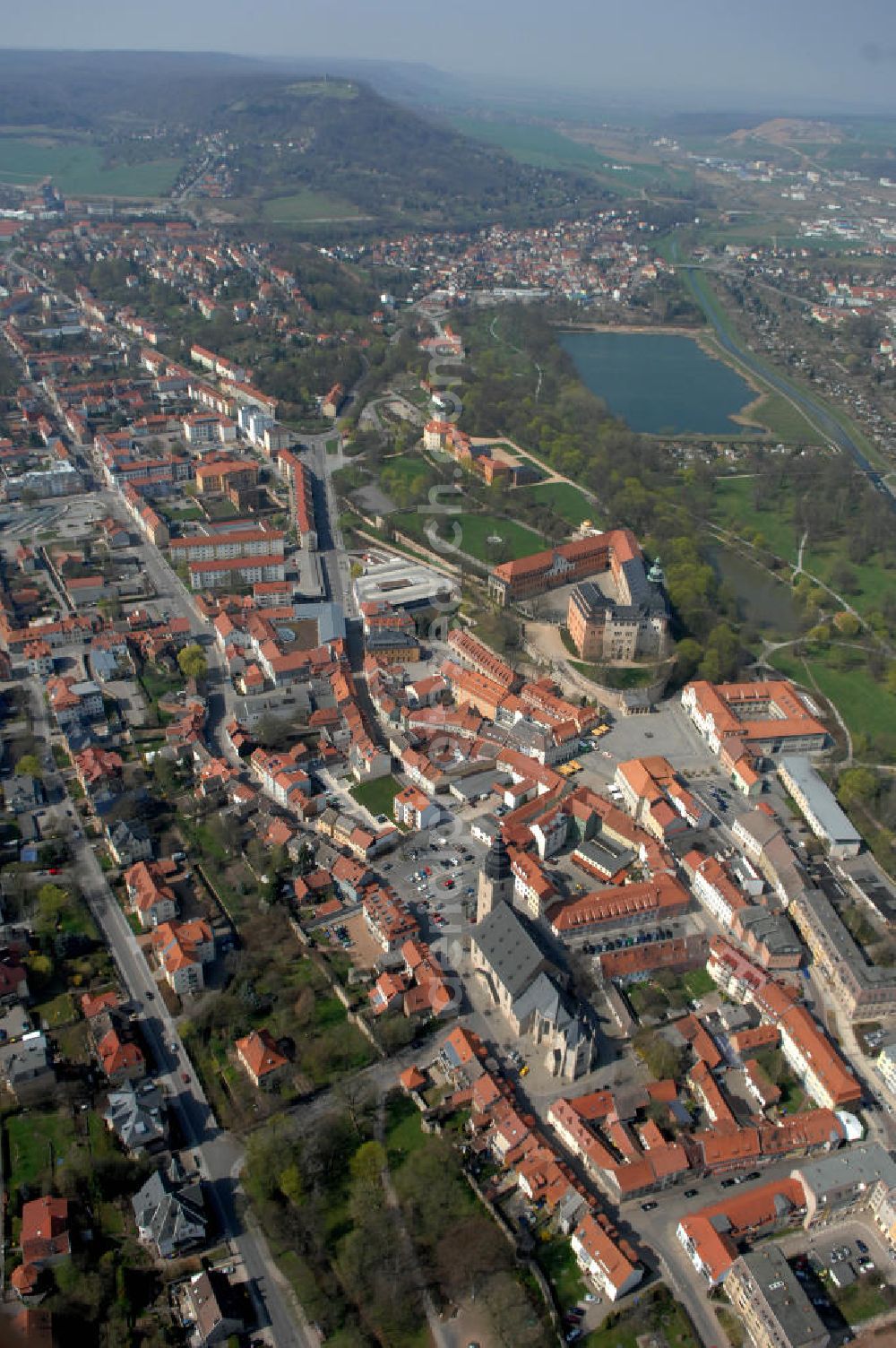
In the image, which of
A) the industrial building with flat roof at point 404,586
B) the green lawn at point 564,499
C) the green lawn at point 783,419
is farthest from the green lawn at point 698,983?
the green lawn at point 783,419

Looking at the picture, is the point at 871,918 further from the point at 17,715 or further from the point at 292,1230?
the point at 17,715

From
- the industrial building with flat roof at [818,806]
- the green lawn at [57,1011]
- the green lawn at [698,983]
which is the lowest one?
the green lawn at [698,983]

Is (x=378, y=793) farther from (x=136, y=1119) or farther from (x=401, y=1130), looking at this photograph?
(x=136, y=1119)

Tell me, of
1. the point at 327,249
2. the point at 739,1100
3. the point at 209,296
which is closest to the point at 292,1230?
the point at 739,1100

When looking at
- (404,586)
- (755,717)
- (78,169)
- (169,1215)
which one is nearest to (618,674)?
(755,717)

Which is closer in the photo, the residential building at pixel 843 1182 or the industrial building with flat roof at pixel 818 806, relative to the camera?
the residential building at pixel 843 1182

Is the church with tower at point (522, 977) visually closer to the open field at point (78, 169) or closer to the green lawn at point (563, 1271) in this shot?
the green lawn at point (563, 1271)
